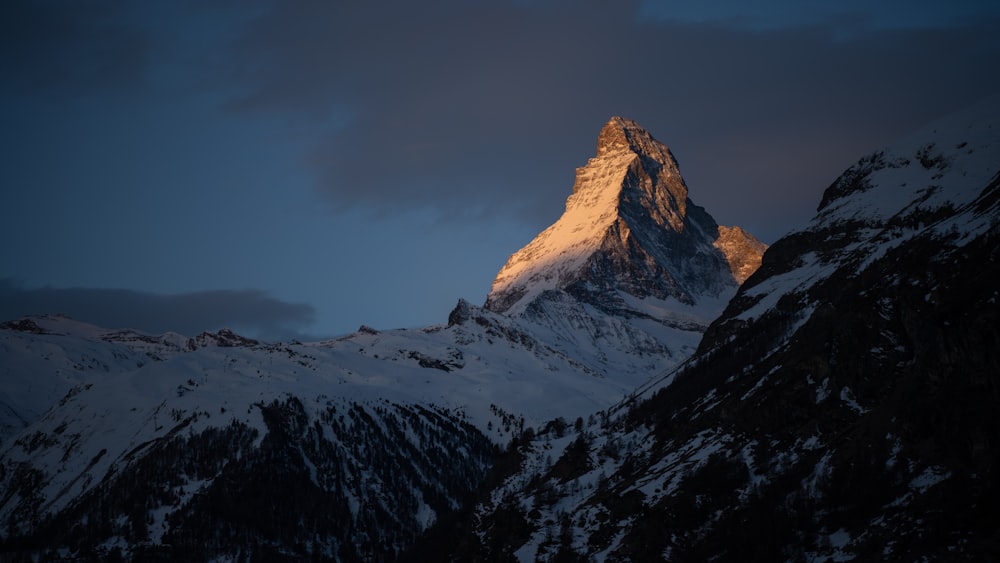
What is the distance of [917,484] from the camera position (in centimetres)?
7181

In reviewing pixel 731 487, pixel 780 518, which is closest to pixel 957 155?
pixel 731 487

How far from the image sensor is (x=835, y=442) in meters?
90.6

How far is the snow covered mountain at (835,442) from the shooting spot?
70.6 metres

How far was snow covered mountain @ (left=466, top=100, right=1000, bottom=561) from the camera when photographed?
2778 inches

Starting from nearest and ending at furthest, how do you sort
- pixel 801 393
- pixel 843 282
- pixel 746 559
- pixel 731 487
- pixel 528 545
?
pixel 746 559
pixel 731 487
pixel 801 393
pixel 528 545
pixel 843 282

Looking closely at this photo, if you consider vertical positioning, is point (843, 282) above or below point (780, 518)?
above

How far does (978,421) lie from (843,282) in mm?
81454

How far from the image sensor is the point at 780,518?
81625mm

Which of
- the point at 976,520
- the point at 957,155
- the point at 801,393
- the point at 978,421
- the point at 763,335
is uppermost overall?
the point at 957,155

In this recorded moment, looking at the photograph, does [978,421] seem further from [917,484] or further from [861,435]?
[861,435]

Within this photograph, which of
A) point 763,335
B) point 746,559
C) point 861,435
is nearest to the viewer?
point 746,559

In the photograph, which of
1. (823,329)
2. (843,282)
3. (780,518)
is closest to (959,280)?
(780,518)

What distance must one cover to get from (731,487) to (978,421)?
32.0 m

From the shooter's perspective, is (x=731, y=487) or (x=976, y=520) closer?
(x=976, y=520)
